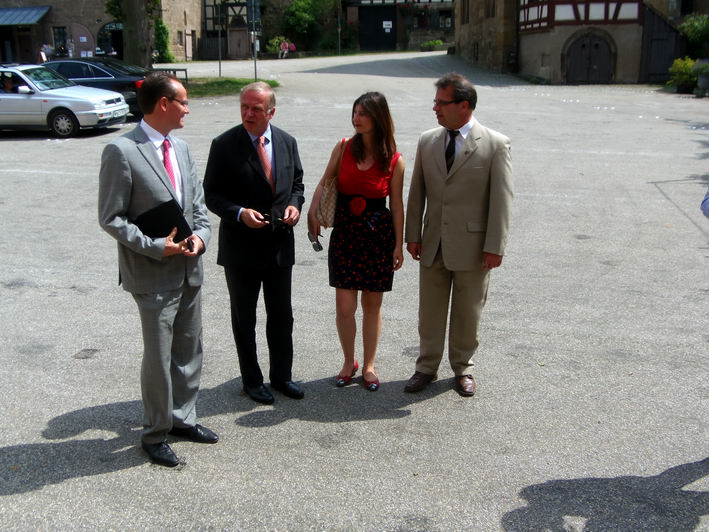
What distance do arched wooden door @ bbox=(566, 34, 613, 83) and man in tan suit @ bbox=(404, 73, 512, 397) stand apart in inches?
1165

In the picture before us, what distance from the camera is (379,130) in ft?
15.3

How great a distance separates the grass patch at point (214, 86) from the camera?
26398mm

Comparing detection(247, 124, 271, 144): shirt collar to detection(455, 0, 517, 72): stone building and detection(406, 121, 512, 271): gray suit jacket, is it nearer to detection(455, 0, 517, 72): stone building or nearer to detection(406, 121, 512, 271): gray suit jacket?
detection(406, 121, 512, 271): gray suit jacket

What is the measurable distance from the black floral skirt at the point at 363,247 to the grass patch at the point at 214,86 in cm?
2189

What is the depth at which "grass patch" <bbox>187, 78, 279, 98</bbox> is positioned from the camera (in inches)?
1039

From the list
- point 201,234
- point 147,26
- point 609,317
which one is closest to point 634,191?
point 609,317

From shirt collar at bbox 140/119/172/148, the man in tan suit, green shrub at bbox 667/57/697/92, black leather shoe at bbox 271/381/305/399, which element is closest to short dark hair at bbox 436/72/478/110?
the man in tan suit

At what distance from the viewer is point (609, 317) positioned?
6.35 meters

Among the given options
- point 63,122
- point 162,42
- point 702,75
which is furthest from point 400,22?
point 63,122

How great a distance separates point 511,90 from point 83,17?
3145 centimetres

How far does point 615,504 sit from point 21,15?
2087 inches

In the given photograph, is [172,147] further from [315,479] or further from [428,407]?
[428,407]

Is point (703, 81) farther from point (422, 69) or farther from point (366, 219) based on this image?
point (366, 219)

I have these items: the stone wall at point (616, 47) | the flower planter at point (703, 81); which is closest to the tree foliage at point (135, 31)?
the stone wall at point (616, 47)
